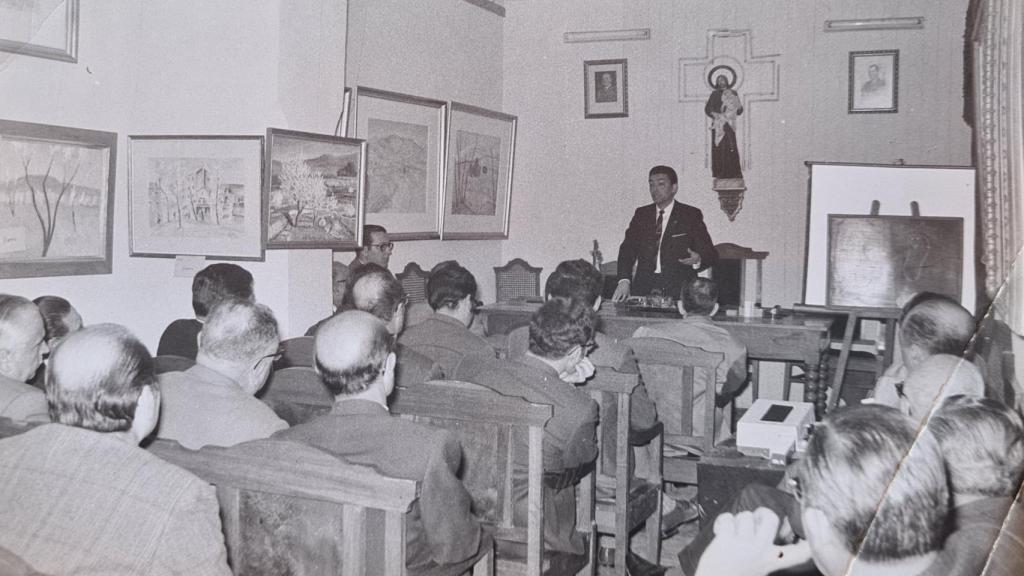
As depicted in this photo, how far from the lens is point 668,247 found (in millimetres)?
7031

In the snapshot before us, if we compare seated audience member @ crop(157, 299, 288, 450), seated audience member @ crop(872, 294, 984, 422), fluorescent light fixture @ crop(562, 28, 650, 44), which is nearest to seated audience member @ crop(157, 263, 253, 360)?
seated audience member @ crop(157, 299, 288, 450)

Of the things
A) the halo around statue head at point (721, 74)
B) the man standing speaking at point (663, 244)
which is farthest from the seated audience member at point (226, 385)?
the halo around statue head at point (721, 74)

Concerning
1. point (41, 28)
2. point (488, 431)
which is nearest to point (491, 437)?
point (488, 431)

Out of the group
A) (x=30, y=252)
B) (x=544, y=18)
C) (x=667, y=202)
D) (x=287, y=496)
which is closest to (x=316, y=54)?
(x=30, y=252)

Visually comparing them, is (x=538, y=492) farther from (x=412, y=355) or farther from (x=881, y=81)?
(x=881, y=81)

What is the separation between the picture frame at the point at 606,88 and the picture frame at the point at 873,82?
1.92 meters

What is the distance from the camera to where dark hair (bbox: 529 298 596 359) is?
9.66 feet

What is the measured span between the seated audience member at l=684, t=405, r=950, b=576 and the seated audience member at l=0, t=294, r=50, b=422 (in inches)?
77.9

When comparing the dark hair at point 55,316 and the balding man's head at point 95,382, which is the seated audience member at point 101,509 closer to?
the balding man's head at point 95,382

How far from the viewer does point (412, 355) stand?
128 inches

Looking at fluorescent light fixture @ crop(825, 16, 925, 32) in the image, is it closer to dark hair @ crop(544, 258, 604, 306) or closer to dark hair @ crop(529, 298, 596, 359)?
dark hair @ crop(544, 258, 604, 306)

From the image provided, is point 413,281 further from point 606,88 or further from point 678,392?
point 678,392

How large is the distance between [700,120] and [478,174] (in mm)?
2014

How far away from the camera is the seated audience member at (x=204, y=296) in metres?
3.45
